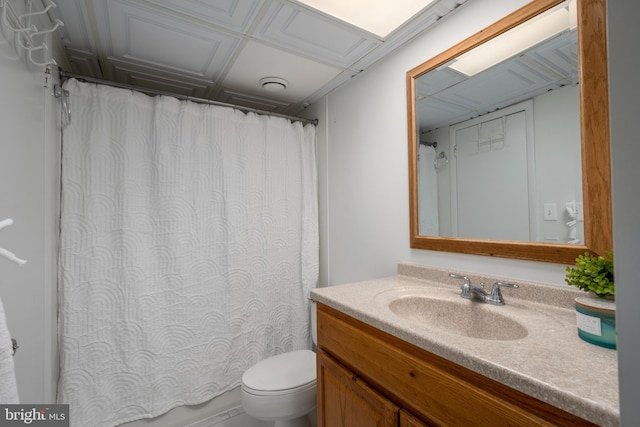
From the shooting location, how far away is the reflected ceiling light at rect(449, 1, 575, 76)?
3.08 ft

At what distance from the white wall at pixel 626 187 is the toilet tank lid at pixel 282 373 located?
1395 millimetres

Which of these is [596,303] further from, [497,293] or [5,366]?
[5,366]

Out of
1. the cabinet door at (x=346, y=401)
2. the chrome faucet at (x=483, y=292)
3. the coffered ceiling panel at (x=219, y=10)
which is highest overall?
the coffered ceiling panel at (x=219, y=10)

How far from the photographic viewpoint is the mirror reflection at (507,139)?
0.93 m

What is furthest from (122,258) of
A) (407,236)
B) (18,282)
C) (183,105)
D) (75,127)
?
(407,236)

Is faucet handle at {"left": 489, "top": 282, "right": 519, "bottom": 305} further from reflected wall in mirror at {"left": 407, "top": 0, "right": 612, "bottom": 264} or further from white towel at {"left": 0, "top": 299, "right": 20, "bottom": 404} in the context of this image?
white towel at {"left": 0, "top": 299, "right": 20, "bottom": 404}

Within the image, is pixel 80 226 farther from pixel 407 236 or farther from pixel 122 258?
pixel 407 236

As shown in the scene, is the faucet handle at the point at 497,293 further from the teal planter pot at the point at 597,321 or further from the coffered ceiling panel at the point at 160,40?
the coffered ceiling panel at the point at 160,40

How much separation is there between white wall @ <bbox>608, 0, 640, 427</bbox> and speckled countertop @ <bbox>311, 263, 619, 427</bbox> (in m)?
0.25

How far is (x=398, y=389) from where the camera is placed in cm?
81

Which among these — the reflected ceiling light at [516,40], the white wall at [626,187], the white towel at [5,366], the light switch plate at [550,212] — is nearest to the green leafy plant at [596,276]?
the light switch plate at [550,212]

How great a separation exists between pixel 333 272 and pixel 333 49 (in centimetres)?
143

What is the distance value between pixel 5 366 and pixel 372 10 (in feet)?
5.35

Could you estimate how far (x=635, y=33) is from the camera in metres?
0.28
